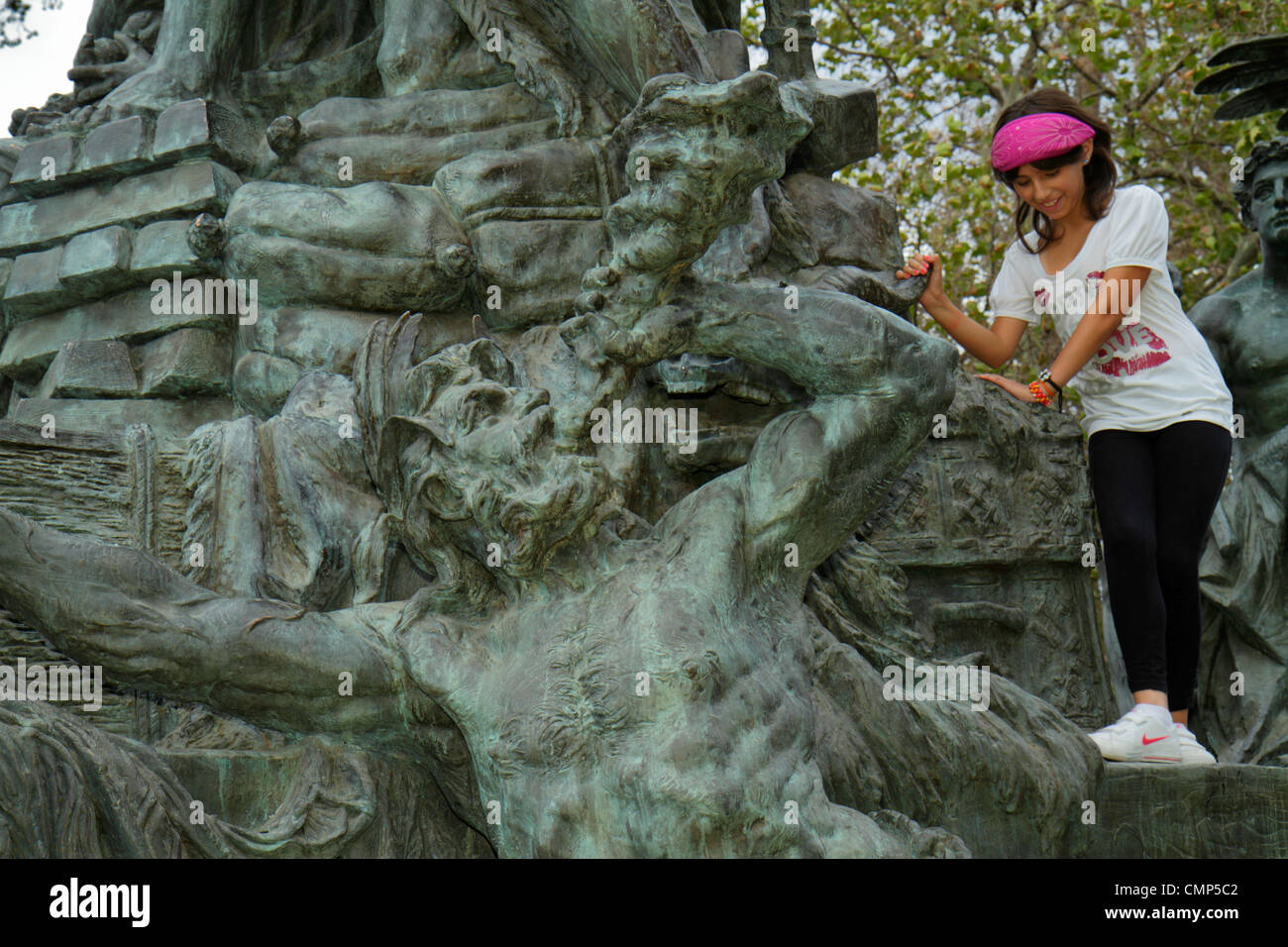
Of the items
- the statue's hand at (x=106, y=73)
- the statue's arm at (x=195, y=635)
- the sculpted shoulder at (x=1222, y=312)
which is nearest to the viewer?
the statue's arm at (x=195, y=635)

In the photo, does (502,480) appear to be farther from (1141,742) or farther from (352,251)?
(1141,742)

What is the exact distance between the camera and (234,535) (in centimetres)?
480

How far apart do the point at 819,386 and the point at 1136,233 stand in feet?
4.64

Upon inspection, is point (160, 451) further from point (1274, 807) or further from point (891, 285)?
point (1274, 807)

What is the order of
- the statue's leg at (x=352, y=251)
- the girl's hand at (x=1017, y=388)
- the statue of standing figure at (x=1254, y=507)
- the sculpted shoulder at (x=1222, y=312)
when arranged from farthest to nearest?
the sculpted shoulder at (x=1222, y=312) < the statue of standing figure at (x=1254, y=507) < the statue's leg at (x=352, y=251) < the girl's hand at (x=1017, y=388)

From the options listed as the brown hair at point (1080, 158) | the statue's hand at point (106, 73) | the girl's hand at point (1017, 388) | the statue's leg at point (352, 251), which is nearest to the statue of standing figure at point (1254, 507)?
the brown hair at point (1080, 158)

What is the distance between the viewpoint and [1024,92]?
15.6 meters

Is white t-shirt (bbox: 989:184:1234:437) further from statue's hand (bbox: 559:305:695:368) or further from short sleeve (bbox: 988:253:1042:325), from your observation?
statue's hand (bbox: 559:305:695:368)

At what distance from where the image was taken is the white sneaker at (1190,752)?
491 cm

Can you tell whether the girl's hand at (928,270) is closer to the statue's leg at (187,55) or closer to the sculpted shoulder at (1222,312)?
the statue's leg at (187,55)

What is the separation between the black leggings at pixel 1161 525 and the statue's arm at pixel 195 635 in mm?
2119

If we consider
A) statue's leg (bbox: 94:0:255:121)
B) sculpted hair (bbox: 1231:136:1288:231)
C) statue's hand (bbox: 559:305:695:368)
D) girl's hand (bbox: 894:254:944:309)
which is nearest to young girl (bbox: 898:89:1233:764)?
girl's hand (bbox: 894:254:944:309)

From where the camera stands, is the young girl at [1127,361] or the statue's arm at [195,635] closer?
the statue's arm at [195,635]

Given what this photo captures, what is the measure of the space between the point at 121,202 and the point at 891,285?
2545 millimetres
